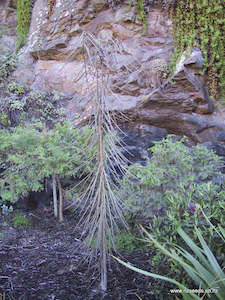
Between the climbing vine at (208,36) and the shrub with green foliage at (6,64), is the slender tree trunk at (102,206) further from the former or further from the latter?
the shrub with green foliage at (6,64)

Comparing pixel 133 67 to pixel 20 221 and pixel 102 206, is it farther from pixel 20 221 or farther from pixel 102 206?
pixel 102 206

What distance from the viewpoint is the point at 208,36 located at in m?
5.07

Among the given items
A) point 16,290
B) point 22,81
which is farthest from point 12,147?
point 22,81

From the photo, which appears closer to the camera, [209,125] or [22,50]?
[209,125]

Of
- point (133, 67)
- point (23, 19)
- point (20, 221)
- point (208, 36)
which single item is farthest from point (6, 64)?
point (208, 36)

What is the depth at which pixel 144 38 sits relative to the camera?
5660 mm

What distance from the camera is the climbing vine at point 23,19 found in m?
7.01

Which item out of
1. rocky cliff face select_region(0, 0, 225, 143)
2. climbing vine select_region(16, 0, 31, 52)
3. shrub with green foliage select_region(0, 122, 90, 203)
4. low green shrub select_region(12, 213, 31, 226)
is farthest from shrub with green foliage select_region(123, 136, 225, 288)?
climbing vine select_region(16, 0, 31, 52)

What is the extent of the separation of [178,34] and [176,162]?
3605 millimetres

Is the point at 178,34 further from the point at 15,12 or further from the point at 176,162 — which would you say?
the point at 15,12

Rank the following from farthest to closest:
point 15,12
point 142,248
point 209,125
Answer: point 15,12 → point 209,125 → point 142,248

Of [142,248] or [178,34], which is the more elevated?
[178,34]

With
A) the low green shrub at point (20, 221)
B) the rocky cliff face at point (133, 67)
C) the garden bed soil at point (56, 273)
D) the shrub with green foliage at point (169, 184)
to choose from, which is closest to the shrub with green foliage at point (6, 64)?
the rocky cliff face at point (133, 67)

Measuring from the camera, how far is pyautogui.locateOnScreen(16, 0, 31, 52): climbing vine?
7.01m
